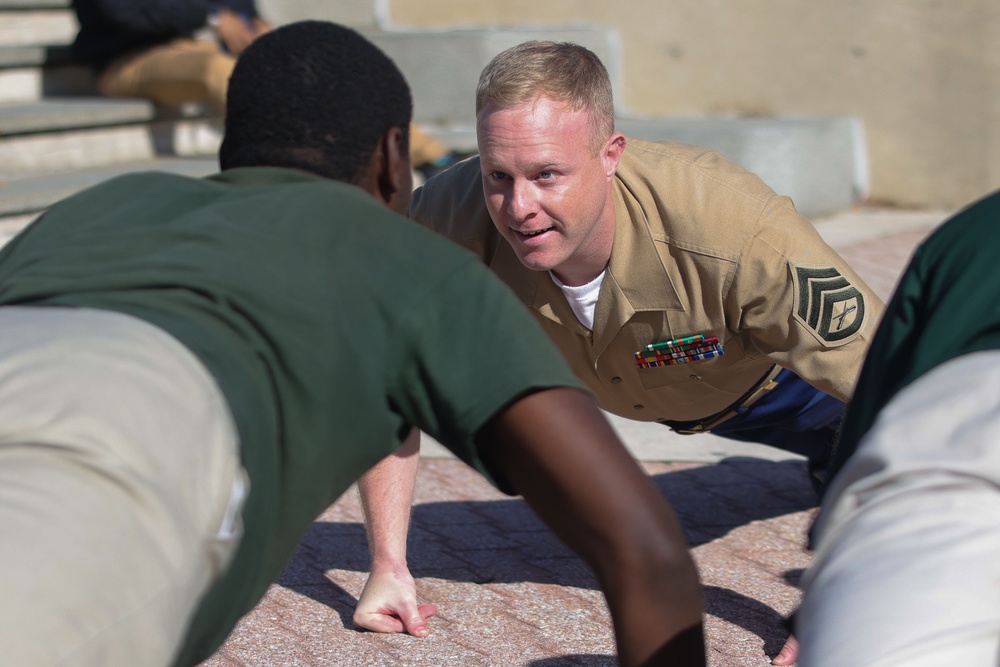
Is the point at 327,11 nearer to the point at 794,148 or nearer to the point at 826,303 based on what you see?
the point at 794,148

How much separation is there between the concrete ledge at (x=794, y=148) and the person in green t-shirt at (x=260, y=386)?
18.4ft

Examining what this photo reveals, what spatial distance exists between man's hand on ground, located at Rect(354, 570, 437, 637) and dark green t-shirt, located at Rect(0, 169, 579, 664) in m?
1.45

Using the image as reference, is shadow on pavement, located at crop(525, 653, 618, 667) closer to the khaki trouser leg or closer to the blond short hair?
the blond short hair

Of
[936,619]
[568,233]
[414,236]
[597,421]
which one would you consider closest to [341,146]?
[414,236]

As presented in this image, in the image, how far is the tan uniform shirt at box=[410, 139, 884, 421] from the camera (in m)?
2.93

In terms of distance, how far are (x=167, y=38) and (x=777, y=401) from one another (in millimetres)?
4760

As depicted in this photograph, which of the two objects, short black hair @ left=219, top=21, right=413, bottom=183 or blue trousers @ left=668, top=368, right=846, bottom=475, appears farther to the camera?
blue trousers @ left=668, top=368, right=846, bottom=475

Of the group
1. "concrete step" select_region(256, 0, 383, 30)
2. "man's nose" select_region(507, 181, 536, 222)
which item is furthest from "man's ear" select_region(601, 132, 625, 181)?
"concrete step" select_region(256, 0, 383, 30)

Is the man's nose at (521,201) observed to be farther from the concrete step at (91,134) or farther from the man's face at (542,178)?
the concrete step at (91,134)

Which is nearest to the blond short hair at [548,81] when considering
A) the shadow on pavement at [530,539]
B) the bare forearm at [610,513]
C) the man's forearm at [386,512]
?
the man's forearm at [386,512]

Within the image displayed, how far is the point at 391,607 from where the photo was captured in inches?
121

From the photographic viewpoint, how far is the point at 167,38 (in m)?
6.95

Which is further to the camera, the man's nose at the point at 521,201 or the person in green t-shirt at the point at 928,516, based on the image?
the man's nose at the point at 521,201

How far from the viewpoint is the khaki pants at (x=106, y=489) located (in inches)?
49.4
